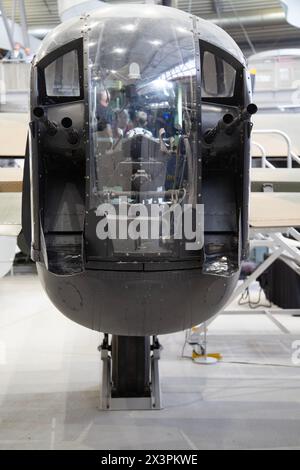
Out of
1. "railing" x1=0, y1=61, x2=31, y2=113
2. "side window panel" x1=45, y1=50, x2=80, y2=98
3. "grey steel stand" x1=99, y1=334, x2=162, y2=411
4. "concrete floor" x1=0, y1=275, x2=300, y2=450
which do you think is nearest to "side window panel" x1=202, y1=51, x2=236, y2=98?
"side window panel" x1=45, y1=50, x2=80, y2=98

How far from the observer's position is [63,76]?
340cm

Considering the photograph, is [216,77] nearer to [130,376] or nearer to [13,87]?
[130,376]

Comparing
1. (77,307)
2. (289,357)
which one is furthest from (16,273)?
(77,307)

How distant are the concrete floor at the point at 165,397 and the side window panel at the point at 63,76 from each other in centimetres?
268

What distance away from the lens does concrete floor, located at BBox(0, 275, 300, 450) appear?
445 centimetres

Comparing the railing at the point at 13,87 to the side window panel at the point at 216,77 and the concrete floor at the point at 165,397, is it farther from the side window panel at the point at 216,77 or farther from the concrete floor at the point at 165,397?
the side window panel at the point at 216,77

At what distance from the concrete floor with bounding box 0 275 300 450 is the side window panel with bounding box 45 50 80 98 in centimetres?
268

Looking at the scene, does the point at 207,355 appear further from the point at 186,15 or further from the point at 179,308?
the point at 186,15

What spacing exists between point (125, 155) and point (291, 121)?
19.7ft

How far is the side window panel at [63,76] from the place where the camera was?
10.9ft

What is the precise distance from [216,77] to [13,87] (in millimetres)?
10809

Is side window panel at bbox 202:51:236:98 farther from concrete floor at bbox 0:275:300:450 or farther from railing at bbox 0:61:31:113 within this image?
railing at bbox 0:61:31:113

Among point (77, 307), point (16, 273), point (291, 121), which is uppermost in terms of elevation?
point (291, 121)

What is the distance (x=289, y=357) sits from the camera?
7070 millimetres
